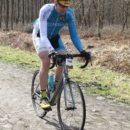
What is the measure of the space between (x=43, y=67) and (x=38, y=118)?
43.3 inches

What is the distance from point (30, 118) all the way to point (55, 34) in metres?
1.69

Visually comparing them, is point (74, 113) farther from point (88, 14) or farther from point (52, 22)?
point (88, 14)

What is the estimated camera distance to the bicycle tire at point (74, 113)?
3.71 meters

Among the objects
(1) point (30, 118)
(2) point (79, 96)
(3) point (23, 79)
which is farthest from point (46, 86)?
(3) point (23, 79)

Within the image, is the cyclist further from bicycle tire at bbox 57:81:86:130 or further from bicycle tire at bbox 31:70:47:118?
bicycle tire at bbox 31:70:47:118

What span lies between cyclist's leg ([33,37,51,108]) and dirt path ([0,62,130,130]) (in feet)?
1.43

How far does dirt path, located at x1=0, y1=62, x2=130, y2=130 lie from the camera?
4.52m

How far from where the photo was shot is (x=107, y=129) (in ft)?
14.5

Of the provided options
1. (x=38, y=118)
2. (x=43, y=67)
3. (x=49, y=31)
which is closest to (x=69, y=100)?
(x=43, y=67)

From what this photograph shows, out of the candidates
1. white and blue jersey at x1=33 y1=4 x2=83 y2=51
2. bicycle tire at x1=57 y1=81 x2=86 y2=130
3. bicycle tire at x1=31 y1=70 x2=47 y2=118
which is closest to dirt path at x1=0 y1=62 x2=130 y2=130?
bicycle tire at x1=31 y1=70 x2=47 y2=118

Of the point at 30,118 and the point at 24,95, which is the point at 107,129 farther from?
the point at 24,95

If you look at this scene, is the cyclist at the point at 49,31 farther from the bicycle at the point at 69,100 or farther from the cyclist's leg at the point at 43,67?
the bicycle at the point at 69,100

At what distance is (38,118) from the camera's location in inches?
195

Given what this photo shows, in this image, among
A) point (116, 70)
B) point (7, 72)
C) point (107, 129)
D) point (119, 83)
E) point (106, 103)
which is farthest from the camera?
point (116, 70)
